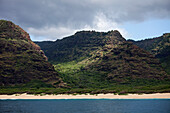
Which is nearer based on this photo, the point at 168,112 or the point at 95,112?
the point at 168,112

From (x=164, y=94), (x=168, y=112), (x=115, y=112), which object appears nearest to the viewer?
(x=168, y=112)

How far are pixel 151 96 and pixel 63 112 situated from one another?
365 feet

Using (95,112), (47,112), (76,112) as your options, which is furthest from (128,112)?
(47,112)

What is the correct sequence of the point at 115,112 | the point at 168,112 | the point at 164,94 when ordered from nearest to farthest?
the point at 168,112 → the point at 115,112 → the point at 164,94

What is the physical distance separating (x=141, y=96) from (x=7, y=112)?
412 feet

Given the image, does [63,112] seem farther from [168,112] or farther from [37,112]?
[168,112]

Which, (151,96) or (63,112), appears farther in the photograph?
(151,96)

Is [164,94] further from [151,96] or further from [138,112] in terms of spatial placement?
[138,112]

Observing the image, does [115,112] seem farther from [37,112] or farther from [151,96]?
[151,96]

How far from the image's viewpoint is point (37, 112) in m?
104

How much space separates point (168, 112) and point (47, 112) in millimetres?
53789

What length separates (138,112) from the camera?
3799 inches

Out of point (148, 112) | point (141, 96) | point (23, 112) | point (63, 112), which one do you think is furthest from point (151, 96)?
point (23, 112)

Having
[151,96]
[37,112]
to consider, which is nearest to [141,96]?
[151,96]
